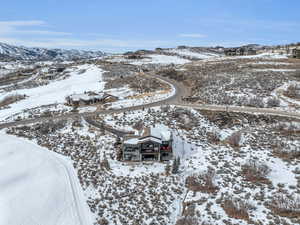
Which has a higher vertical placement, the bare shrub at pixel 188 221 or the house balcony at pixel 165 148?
the house balcony at pixel 165 148

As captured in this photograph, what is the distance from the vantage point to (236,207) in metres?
15.0

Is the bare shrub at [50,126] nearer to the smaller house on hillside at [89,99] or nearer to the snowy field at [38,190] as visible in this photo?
the snowy field at [38,190]

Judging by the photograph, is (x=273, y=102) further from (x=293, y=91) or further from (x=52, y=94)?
(x=52, y=94)

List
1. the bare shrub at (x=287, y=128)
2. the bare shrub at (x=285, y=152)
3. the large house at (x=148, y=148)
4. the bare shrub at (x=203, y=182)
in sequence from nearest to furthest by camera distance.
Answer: the bare shrub at (x=203, y=182)
the bare shrub at (x=285, y=152)
the large house at (x=148, y=148)
the bare shrub at (x=287, y=128)

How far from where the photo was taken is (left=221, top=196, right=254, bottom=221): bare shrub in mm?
14430

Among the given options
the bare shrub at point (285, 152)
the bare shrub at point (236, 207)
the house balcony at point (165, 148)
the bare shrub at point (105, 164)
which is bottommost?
the bare shrub at point (236, 207)

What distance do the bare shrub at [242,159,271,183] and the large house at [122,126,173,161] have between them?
6.33 metres

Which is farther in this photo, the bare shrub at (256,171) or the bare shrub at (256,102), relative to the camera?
the bare shrub at (256,102)

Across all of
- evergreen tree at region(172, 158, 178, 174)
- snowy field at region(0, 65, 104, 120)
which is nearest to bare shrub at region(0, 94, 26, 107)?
snowy field at region(0, 65, 104, 120)

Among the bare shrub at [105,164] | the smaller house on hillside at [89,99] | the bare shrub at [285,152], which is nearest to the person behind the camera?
the bare shrub at [105,164]

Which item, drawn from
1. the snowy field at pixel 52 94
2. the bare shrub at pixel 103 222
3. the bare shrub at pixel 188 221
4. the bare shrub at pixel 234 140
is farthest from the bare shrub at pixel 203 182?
the snowy field at pixel 52 94

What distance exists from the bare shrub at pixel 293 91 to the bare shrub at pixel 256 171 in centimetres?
2105

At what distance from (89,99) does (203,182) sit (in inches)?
951

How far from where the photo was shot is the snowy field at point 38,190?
47.5 feet
